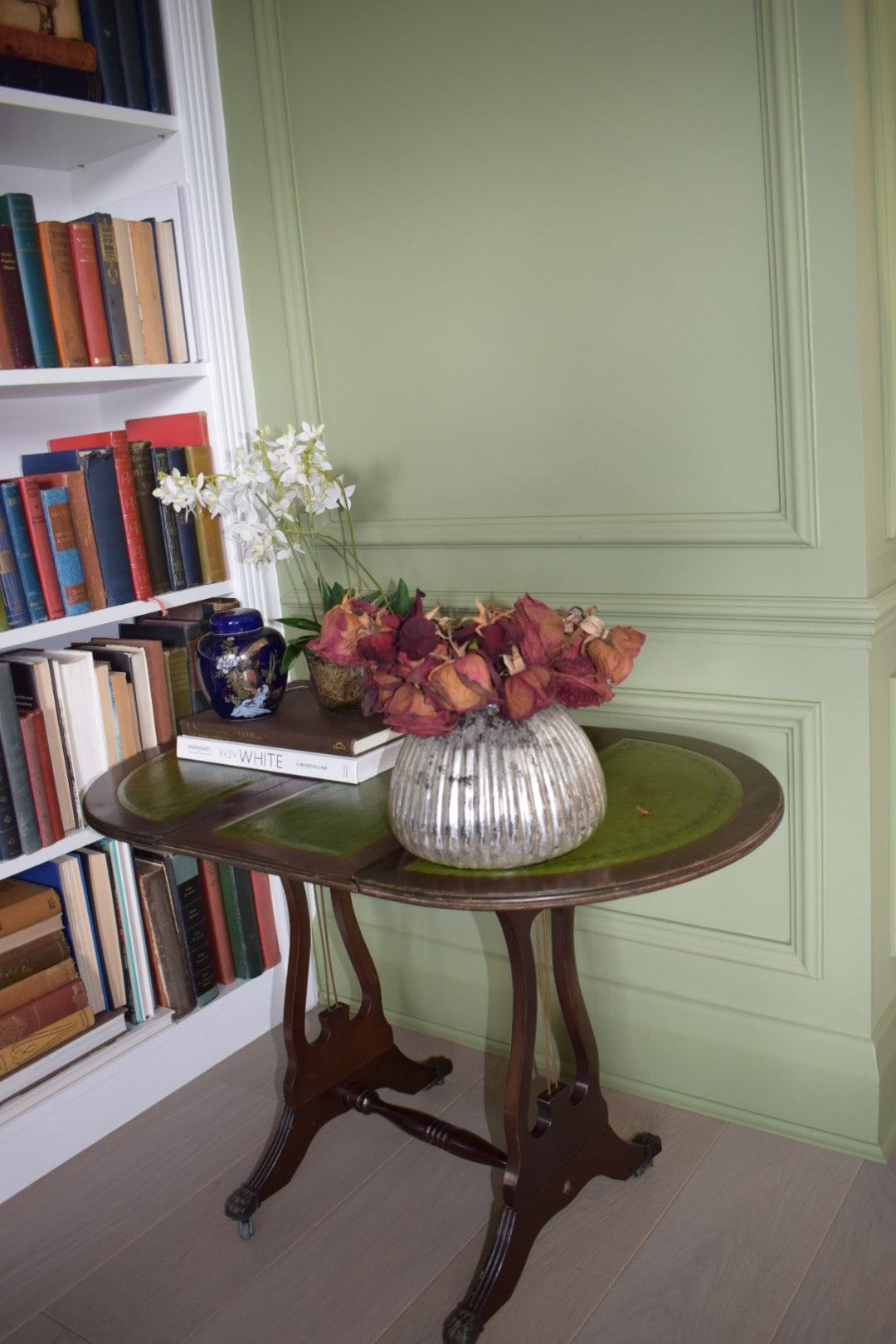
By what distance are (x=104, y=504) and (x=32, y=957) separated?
796 millimetres

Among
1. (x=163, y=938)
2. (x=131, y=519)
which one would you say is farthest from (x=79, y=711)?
(x=163, y=938)

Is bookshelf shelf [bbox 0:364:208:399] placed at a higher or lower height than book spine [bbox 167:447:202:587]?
higher

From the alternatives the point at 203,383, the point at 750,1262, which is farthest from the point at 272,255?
the point at 750,1262

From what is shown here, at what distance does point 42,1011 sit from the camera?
78.2 inches

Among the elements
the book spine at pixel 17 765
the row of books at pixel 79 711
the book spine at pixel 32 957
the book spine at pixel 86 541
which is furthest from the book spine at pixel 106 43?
the book spine at pixel 32 957

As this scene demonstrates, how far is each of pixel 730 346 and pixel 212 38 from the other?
120 centimetres

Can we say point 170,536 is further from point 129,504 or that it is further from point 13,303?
point 13,303

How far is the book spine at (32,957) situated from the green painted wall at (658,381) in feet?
2.47

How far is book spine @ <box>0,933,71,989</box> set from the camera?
194 centimetres

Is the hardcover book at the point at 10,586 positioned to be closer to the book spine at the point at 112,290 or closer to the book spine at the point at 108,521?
the book spine at the point at 108,521

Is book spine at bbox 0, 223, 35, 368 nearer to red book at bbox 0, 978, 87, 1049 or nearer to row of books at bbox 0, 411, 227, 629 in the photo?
row of books at bbox 0, 411, 227, 629

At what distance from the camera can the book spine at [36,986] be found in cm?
193

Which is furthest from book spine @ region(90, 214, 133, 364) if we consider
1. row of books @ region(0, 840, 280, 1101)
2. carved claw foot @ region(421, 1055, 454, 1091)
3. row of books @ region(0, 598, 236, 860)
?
carved claw foot @ region(421, 1055, 454, 1091)

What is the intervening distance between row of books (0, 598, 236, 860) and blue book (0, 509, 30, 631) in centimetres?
8
